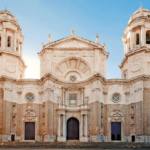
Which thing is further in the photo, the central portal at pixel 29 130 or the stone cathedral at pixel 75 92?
the central portal at pixel 29 130

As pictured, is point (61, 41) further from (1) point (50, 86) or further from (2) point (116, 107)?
(2) point (116, 107)

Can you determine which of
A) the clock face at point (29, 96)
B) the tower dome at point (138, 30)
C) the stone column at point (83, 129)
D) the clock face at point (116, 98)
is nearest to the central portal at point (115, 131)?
the clock face at point (116, 98)

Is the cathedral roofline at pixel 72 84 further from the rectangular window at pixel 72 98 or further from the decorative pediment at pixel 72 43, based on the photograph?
the decorative pediment at pixel 72 43

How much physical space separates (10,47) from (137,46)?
15368 millimetres

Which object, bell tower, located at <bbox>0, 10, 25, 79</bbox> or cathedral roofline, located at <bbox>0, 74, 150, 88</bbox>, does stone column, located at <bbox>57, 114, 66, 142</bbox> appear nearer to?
cathedral roofline, located at <bbox>0, 74, 150, 88</bbox>

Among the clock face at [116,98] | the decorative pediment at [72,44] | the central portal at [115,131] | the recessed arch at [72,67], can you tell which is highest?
the decorative pediment at [72,44]

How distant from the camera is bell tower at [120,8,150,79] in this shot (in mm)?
53166

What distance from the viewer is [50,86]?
5306cm

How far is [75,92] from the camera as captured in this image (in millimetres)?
54750

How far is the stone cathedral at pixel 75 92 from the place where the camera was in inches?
2055

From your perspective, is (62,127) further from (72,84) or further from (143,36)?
(143,36)

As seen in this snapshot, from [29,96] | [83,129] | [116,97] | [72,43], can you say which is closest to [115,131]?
[83,129]

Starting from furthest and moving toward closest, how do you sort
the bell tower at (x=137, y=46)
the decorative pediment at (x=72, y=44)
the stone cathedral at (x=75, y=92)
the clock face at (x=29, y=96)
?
the decorative pediment at (x=72, y=44) → the clock face at (x=29, y=96) → the bell tower at (x=137, y=46) → the stone cathedral at (x=75, y=92)

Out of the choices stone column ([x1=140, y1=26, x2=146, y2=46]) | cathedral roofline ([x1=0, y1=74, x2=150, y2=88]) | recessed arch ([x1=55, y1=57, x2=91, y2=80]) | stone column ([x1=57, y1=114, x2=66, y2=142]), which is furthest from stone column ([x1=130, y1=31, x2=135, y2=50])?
stone column ([x1=57, y1=114, x2=66, y2=142])
